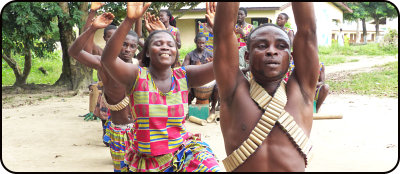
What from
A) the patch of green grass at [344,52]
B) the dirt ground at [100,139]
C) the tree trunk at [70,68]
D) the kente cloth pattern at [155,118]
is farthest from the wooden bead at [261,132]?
the patch of green grass at [344,52]

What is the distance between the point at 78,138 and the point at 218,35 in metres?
4.80

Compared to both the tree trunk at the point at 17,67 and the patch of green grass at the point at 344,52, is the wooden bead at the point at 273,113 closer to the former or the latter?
the tree trunk at the point at 17,67

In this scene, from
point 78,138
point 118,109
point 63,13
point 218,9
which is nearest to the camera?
point 218,9

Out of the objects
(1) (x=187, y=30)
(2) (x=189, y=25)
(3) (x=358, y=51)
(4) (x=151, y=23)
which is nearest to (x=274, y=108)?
(4) (x=151, y=23)

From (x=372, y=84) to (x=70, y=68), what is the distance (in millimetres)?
8588

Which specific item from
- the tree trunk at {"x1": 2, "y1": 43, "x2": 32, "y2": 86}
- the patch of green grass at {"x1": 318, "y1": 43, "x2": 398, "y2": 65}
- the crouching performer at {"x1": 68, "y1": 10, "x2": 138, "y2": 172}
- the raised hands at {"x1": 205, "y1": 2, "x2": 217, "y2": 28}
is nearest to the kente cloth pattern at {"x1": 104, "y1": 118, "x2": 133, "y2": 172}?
the crouching performer at {"x1": 68, "y1": 10, "x2": 138, "y2": 172}

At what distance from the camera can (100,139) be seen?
649 cm

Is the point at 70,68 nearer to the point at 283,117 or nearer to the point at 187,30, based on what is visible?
the point at 187,30

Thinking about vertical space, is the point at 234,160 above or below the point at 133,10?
below

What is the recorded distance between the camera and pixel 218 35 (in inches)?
92.5

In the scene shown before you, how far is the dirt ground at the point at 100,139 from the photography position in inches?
194

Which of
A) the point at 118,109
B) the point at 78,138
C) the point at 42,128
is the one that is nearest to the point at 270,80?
the point at 118,109

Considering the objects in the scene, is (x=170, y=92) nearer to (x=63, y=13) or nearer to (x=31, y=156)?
(x=31, y=156)

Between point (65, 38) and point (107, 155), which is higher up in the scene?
point (65, 38)
